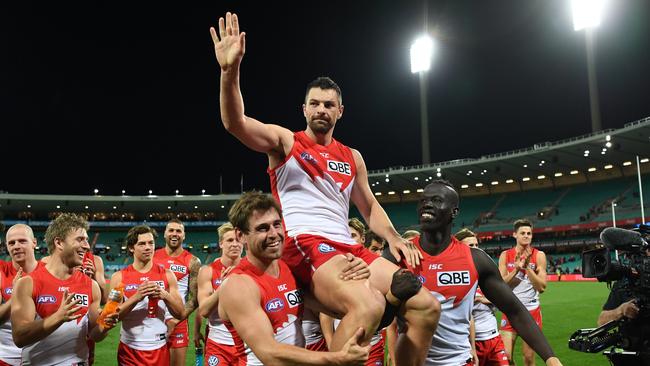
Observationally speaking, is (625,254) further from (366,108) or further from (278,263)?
(366,108)

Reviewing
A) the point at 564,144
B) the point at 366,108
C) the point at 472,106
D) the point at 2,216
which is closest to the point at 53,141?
the point at 2,216

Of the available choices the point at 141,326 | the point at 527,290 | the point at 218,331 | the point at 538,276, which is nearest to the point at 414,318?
the point at 218,331

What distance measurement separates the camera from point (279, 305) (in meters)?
3.32

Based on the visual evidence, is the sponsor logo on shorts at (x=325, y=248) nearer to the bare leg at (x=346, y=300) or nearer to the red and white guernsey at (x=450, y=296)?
the bare leg at (x=346, y=300)

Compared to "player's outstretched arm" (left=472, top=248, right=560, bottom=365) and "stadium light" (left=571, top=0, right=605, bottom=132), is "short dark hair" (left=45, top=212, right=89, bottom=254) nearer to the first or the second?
"player's outstretched arm" (left=472, top=248, right=560, bottom=365)

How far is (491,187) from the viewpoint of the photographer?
53.5 meters

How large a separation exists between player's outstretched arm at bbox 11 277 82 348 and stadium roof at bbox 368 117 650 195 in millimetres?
37921

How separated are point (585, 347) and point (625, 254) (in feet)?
2.52

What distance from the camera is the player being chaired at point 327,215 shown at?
3168 mm

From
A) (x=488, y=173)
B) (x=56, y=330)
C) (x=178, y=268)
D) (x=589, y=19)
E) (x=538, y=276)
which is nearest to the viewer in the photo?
(x=56, y=330)

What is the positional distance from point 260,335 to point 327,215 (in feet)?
3.55

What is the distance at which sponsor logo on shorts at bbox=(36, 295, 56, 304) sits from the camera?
15.0 ft

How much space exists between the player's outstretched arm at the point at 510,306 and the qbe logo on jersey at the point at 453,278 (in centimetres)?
13

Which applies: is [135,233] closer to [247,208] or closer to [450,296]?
[247,208]
